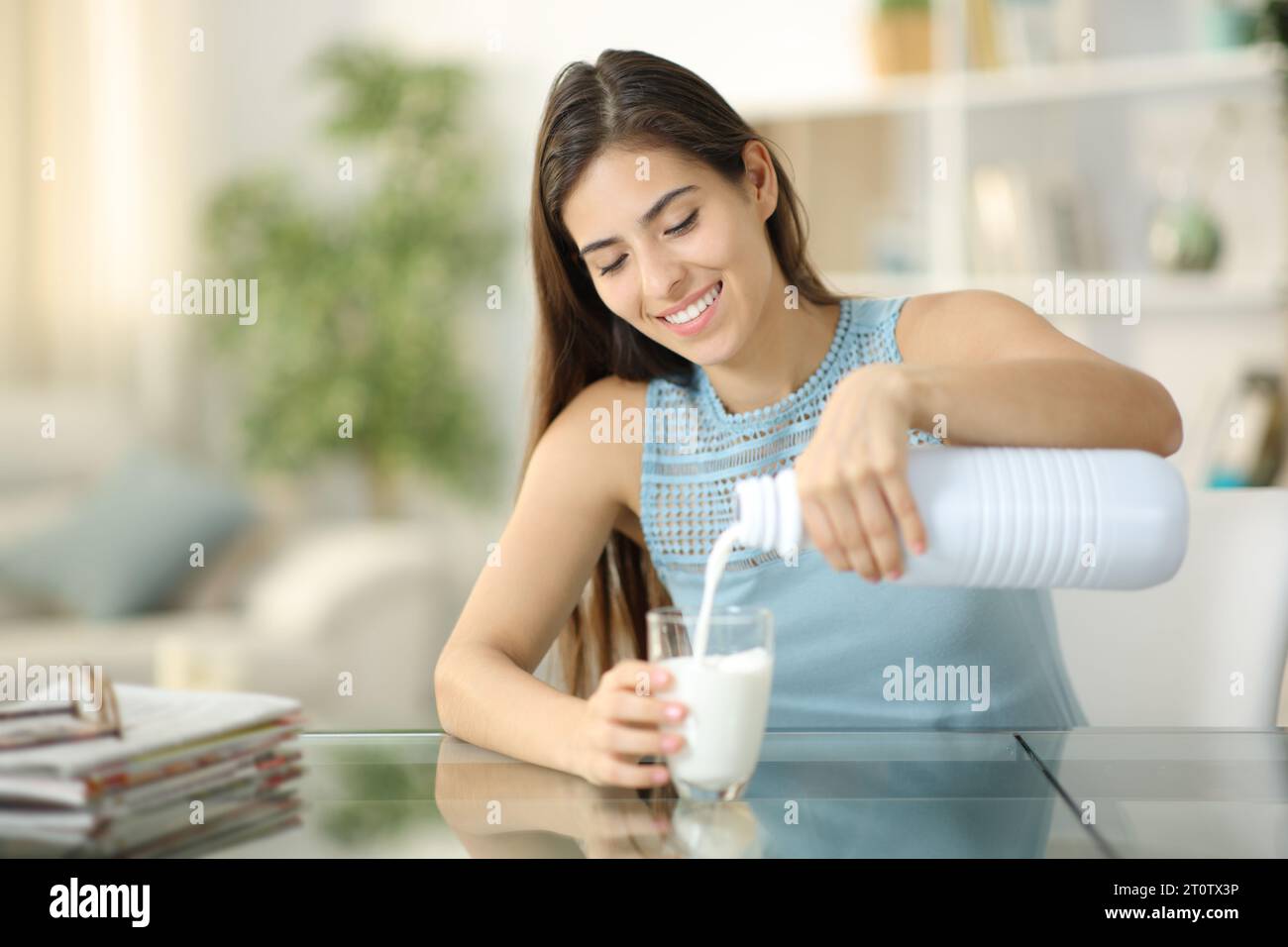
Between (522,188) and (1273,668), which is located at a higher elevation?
(522,188)

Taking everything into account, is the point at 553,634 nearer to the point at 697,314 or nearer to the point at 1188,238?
the point at 697,314

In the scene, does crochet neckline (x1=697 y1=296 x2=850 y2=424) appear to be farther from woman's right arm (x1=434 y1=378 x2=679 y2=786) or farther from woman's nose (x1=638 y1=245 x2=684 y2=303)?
woman's nose (x1=638 y1=245 x2=684 y2=303)

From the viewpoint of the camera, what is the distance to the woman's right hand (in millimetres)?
900

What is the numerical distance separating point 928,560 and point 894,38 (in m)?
2.74

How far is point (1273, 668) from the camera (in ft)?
4.70

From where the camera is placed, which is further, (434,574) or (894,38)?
(434,574)

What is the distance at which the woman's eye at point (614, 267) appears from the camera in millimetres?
1306

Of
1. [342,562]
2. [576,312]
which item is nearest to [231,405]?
[342,562]

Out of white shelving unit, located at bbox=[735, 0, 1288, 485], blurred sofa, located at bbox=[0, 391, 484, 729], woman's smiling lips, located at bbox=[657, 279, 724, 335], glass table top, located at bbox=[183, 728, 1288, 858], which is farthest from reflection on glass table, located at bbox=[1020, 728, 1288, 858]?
blurred sofa, located at bbox=[0, 391, 484, 729]

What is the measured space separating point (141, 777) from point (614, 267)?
676 mm

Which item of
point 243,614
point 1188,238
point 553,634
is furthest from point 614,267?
point 243,614

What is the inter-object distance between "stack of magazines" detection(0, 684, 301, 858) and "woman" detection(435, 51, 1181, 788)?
0.68 ft

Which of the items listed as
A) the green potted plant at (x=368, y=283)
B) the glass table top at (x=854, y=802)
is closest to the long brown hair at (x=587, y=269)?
the glass table top at (x=854, y=802)

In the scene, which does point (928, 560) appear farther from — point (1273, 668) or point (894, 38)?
point (894, 38)
